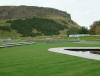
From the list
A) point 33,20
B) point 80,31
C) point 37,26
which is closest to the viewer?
point 80,31

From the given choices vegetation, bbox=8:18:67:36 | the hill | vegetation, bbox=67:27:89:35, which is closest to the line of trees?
vegetation, bbox=67:27:89:35

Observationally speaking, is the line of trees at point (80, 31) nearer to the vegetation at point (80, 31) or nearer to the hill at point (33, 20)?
the vegetation at point (80, 31)

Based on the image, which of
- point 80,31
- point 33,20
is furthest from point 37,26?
point 80,31

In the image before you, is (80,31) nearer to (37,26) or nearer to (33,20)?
(37,26)

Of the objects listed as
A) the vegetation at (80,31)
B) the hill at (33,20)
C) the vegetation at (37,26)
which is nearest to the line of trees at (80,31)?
the vegetation at (80,31)

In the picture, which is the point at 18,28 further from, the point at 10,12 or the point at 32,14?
the point at 10,12

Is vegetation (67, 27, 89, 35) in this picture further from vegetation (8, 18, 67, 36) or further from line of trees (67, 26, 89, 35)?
vegetation (8, 18, 67, 36)

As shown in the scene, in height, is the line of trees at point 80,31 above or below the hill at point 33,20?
below

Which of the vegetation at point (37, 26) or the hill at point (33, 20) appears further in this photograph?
the vegetation at point (37, 26)

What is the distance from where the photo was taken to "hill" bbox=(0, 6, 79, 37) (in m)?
87.3

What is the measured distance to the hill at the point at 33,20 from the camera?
87.3 meters

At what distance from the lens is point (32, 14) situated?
4572 inches

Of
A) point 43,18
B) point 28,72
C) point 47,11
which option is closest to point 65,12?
point 47,11

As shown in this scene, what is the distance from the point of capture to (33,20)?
105000 mm
